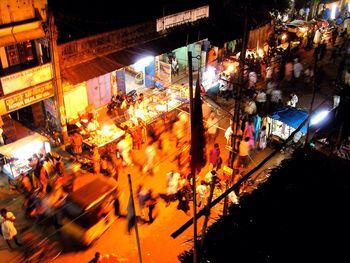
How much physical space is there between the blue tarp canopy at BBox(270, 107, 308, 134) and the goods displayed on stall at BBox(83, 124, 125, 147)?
7466 millimetres

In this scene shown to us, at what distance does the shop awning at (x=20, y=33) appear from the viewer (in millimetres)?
14953

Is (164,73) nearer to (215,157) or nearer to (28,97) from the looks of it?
(215,157)

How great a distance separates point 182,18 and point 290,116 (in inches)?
362

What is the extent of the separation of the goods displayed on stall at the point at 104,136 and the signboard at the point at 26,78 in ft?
11.0

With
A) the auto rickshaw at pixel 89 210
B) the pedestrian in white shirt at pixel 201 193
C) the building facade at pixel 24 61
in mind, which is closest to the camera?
the auto rickshaw at pixel 89 210

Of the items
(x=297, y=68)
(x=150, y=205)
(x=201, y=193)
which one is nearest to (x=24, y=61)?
(x=150, y=205)

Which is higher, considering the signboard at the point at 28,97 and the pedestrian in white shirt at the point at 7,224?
the signboard at the point at 28,97

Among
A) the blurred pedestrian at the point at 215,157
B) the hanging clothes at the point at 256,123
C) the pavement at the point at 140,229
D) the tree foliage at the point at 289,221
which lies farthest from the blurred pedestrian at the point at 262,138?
the tree foliage at the point at 289,221

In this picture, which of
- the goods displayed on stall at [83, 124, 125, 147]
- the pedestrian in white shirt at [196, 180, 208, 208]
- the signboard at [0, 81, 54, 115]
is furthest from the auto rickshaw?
the signboard at [0, 81, 54, 115]

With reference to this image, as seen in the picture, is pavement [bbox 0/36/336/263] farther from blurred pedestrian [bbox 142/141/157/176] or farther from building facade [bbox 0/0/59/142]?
building facade [bbox 0/0/59/142]

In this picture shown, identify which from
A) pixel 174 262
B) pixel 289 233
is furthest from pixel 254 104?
pixel 289 233

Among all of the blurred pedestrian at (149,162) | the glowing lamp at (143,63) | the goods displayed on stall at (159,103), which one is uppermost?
the glowing lamp at (143,63)

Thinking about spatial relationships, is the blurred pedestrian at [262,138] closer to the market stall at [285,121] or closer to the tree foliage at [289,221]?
the market stall at [285,121]

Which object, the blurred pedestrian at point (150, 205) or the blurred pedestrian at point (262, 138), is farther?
the blurred pedestrian at point (262, 138)
